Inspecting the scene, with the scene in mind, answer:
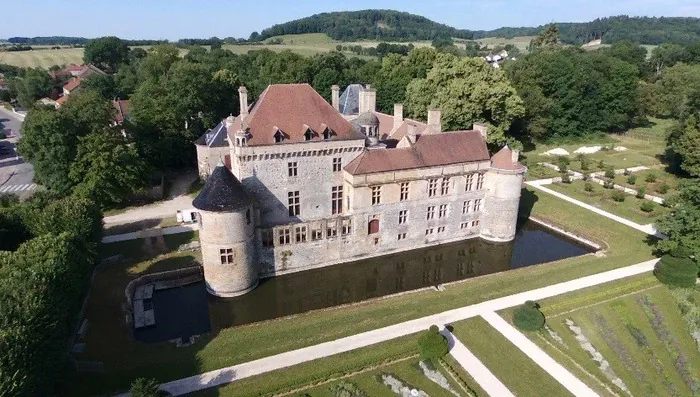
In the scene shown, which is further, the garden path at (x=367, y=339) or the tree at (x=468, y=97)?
the tree at (x=468, y=97)

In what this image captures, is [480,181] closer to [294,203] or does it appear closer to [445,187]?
[445,187]

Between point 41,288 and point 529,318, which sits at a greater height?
point 41,288

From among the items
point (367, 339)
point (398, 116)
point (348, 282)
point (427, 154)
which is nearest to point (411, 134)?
point (427, 154)

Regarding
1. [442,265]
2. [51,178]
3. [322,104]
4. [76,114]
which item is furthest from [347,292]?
[76,114]

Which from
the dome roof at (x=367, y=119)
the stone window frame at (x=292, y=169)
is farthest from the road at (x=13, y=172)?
the dome roof at (x=367, y=119)

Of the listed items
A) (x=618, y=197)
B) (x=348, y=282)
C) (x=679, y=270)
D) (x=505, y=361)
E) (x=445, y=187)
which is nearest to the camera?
(x=505, y=361)

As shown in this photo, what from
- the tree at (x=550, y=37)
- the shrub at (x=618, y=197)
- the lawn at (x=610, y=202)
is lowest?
the lawn at (x=610, y=202)

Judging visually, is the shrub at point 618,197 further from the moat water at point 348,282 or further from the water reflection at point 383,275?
the moat water at point 348,282

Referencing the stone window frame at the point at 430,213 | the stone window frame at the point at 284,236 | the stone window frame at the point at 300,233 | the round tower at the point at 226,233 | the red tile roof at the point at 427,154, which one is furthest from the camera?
the stone window frame at the point at 430,213
